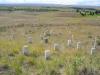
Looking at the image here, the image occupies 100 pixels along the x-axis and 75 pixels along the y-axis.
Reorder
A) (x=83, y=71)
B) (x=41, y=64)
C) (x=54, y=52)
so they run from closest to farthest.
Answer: (x=83, y=71), (x=41, y=64), (x=54, y=52)

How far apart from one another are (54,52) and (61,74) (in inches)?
204

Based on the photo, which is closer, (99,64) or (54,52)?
(99,64)

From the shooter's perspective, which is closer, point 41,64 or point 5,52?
point 41,64

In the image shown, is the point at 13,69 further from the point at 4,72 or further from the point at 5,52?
the point at 5,52

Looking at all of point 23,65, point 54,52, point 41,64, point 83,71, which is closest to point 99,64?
point 83,71

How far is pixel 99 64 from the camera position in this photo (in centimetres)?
1149

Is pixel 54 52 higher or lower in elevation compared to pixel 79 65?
lower

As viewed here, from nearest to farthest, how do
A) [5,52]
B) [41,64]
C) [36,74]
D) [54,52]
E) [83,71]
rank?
[83,71] → [36,74] → [41,64] → [5,52] → [54,52]

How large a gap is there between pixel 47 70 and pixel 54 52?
5.36 meters

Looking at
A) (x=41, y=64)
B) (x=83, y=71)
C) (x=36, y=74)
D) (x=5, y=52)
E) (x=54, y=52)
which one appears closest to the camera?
(x=83, y=71)

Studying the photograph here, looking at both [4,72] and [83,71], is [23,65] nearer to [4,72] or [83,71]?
[4,72]

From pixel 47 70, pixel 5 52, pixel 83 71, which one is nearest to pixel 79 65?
pixel 83 71

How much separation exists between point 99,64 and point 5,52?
5312mm

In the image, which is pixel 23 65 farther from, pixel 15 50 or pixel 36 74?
pixel 15 50
